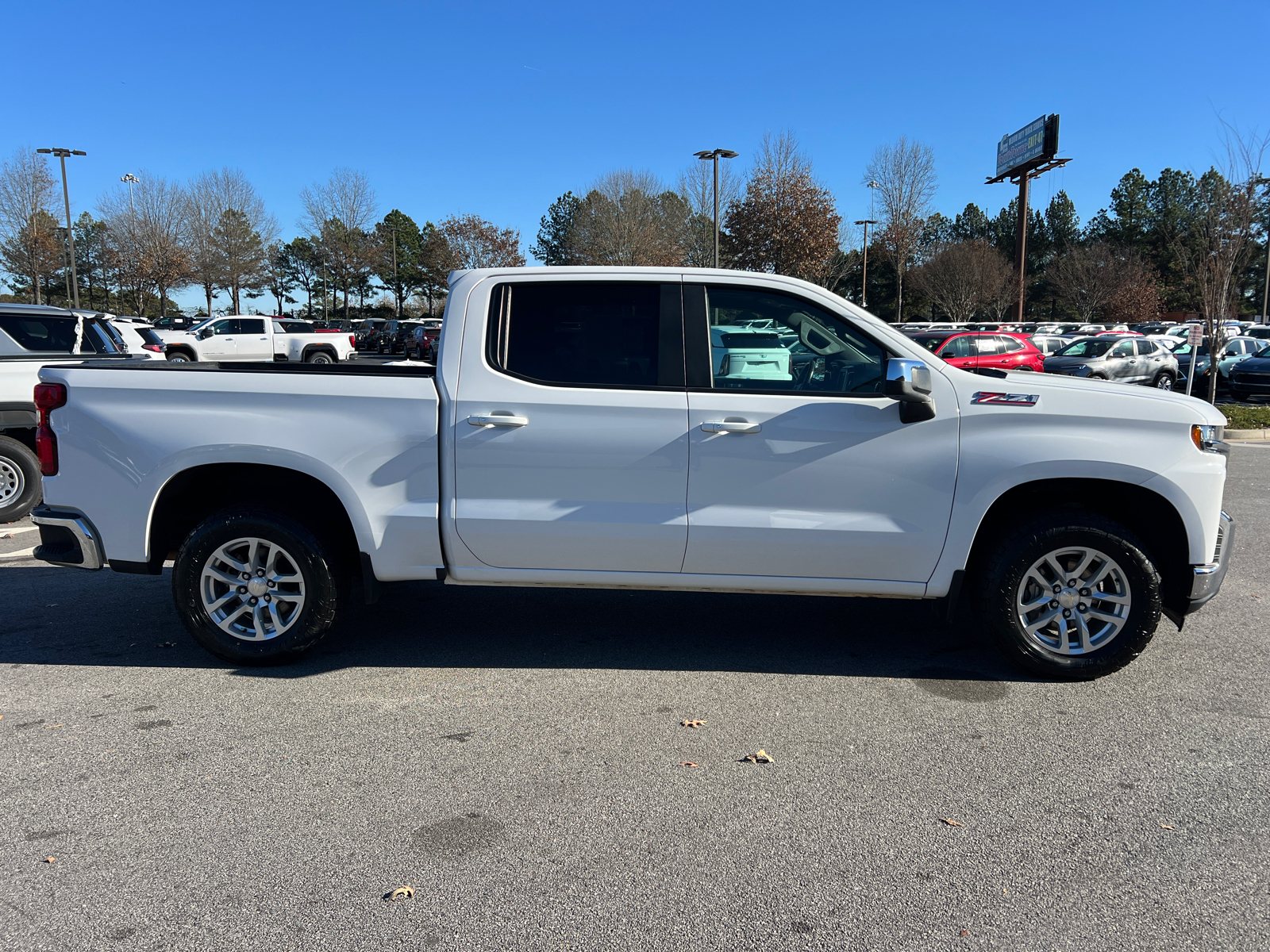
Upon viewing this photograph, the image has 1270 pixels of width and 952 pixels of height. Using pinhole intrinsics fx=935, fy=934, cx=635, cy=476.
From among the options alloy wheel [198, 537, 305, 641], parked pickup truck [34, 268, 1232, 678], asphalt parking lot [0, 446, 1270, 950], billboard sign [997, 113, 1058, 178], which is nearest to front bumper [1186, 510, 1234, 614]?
parked pickup truck [34, 268, 1232, 678]

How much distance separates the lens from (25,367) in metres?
8.27

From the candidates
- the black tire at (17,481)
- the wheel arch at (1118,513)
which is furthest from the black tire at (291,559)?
the black tire at (17,481)

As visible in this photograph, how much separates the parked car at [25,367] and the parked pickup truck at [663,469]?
409 centimetres

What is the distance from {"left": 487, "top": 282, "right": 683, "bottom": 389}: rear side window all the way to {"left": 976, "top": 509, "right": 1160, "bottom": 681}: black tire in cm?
177

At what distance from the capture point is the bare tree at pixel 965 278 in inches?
2186

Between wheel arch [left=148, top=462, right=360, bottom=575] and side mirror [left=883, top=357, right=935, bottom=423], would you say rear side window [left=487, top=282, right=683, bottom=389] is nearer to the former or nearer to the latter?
side mirror [left=883, top=357, right=935, bottom=423]

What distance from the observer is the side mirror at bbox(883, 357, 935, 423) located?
4.13 metres

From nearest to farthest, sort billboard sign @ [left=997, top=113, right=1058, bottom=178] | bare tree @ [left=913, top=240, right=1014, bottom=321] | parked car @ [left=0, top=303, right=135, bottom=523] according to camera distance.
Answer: parked car @ [left=0, top=303, right=135, bottom=523]
billboard sign @ [left=997, top=113, right=1058, bottom=178]
bare tree @ [left=913, top=240, right=1014, bottom=321]

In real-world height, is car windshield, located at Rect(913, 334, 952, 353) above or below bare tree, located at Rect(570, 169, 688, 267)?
below

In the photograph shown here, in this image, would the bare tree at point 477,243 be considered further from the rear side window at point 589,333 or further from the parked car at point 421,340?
the rear side window at point 589,333

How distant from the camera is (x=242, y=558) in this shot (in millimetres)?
4688

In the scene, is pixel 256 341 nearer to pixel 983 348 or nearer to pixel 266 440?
pixel 983 348

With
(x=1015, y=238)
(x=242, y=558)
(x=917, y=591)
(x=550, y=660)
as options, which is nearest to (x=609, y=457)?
(x=550, y=660)

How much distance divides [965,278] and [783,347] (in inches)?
2187
